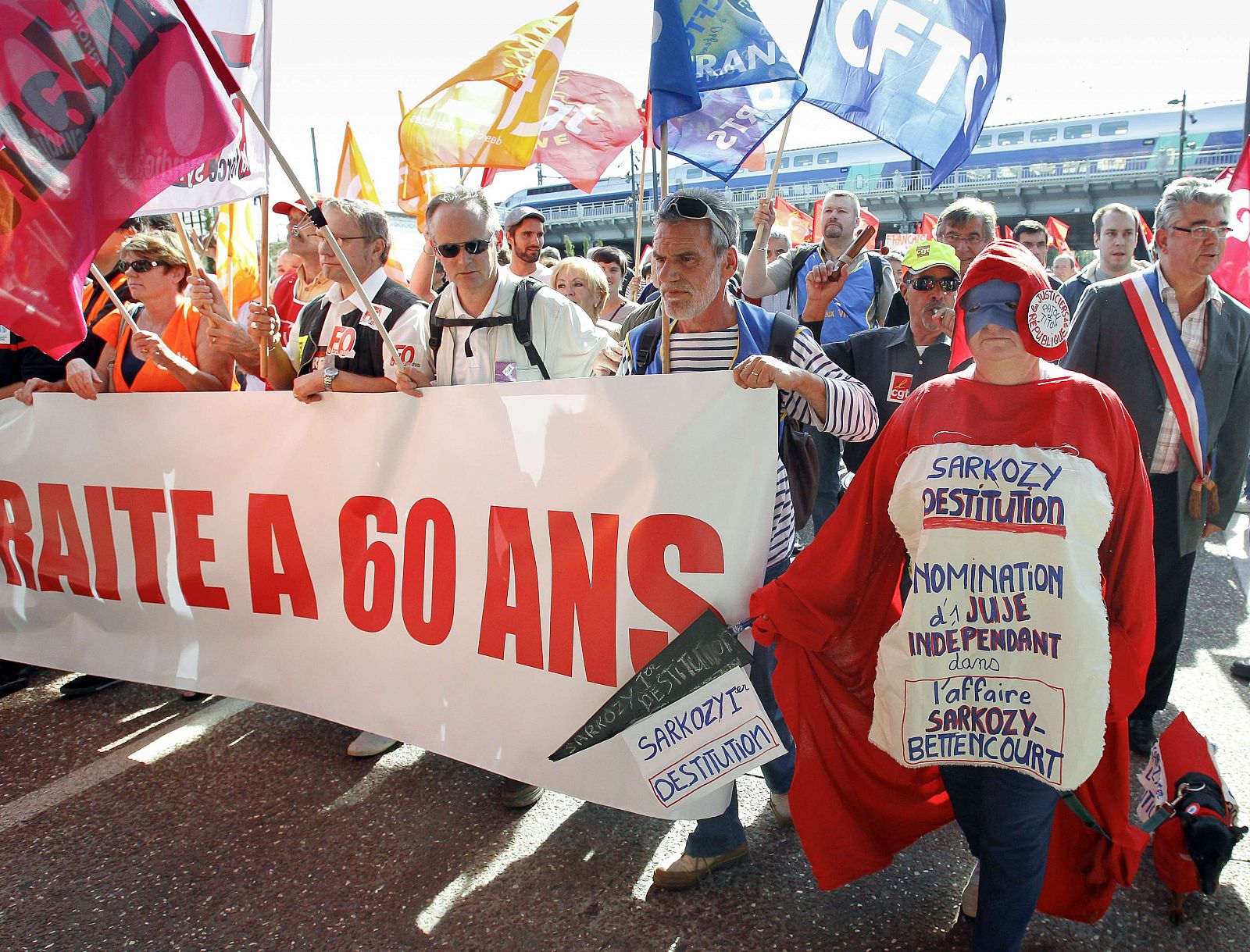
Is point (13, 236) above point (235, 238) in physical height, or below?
below

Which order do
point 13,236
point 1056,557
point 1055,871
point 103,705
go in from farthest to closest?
point 103,705 < point 13,236 < point 1055,871 < point 1056,557

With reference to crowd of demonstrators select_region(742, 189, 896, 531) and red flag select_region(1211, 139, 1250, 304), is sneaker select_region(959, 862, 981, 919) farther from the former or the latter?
red flag select_region(1211, 139, 1250, 304)

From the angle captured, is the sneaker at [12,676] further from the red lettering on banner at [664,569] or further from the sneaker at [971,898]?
the sneaker at [971,898]

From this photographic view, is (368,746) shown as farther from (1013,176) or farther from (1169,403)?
(1013,176)

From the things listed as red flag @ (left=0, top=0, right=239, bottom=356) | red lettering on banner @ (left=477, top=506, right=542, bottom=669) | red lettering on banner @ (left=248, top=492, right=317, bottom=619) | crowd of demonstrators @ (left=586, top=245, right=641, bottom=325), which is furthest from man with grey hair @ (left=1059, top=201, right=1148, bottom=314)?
red flag @ (left=0, top=0, right=239, bottom=356)

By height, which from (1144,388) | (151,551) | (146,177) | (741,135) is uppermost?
(741,135)

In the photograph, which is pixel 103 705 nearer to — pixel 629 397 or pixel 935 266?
pixel 629 397

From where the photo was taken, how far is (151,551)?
363 centimetres

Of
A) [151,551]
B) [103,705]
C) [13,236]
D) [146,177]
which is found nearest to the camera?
[13,236]

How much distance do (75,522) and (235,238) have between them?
278 cm

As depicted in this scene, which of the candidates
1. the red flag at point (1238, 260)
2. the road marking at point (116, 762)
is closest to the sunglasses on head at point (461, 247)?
the road marking at point (116, 762)

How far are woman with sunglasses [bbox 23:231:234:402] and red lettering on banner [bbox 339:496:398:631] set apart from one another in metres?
1.15

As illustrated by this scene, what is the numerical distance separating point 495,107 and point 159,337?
8.32ft

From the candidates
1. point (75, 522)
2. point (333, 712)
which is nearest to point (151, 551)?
point (75, 522)
